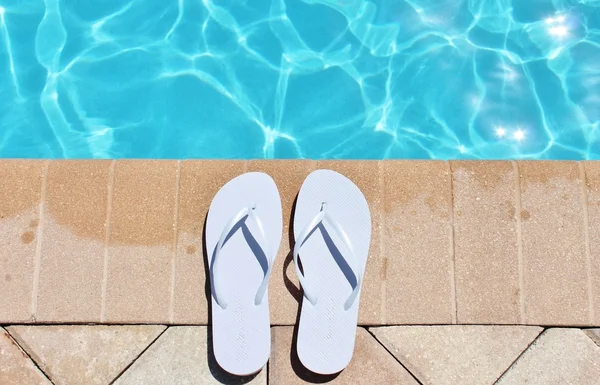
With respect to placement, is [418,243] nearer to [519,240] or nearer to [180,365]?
[519,240]

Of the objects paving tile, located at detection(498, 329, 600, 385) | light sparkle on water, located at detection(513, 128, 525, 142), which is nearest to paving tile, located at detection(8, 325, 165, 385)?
paving tile, located at detection(498, 329, 600, 385)

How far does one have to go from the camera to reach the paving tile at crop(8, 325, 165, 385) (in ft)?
10.3

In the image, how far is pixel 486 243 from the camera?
3.25m

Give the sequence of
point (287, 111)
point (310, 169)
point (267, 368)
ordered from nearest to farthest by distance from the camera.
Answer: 1. point (267, 368)
2. point (310, 169)
3. point (287, 111)

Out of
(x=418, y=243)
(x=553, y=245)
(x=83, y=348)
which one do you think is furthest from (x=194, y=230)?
(x=553, y=245)

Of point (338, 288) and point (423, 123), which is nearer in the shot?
point (338, 288)

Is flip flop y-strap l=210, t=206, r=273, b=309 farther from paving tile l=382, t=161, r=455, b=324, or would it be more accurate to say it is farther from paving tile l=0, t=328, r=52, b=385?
paving tile l=0, t=328, r=52, b=385

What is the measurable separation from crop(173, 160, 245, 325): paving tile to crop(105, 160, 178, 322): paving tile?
0.15 ft

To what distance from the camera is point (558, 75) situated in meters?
4.31

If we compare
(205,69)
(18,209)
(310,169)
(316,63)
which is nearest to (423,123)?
(316,63)

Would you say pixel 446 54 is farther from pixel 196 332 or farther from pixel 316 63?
pixel 196 332

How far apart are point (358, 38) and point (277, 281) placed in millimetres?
1980

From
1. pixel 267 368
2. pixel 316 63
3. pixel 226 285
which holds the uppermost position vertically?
pixel 316 63

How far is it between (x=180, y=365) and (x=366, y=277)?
1039 mm
